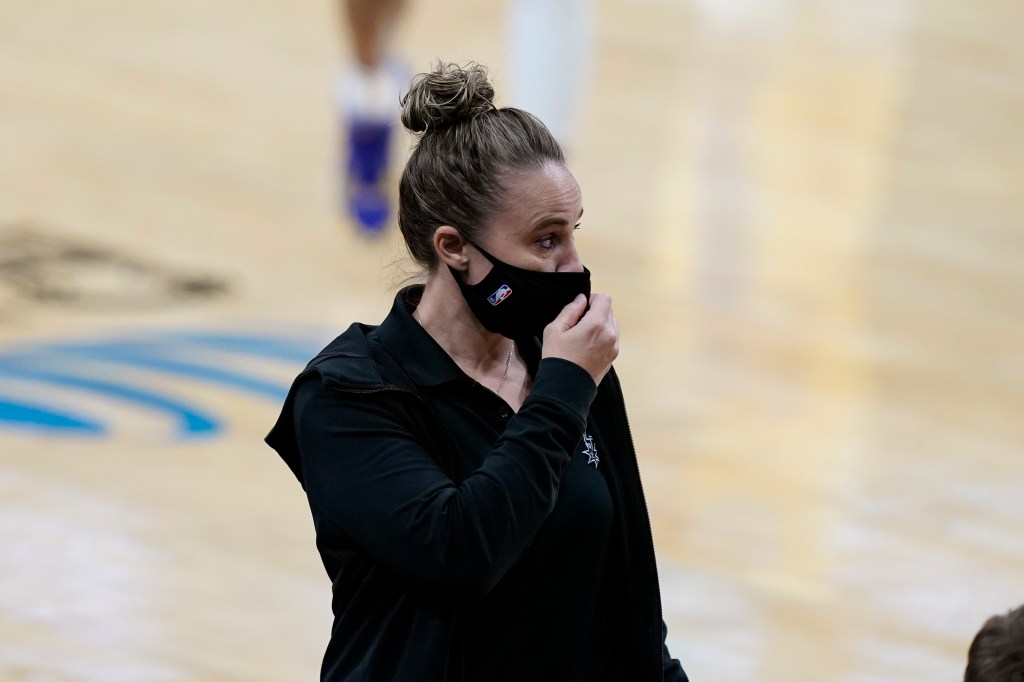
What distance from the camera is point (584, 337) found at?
1.55 metres

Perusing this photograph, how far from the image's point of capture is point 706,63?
6.50m

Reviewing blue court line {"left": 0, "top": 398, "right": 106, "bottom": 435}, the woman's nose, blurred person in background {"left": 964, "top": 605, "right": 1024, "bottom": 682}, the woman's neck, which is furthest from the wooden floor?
blurred person in background {"left": 964, "top": 605, "right": 1024, "bottom": 682}

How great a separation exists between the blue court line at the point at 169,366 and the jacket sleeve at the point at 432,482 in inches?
98.4

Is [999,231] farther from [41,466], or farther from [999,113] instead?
[41,466]

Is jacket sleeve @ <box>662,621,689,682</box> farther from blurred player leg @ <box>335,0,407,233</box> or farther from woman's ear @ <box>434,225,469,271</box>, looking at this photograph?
blurred player leg @ <box>335,0,407,233</box>

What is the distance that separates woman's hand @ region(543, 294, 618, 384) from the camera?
5.05ft

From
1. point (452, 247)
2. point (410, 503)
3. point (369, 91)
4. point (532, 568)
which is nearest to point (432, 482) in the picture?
point (410, 503)

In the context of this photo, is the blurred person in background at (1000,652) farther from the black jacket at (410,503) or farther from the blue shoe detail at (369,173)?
the blue shoe detail at (369,173)

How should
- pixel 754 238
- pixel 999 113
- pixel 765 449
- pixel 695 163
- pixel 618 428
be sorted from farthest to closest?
pixel 999 113, pixel 695 163, pixel 754 238, pixel 765 449, pixel 618 428

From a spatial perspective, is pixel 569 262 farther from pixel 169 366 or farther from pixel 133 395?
pixel 169 366

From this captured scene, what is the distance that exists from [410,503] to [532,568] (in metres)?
0.16

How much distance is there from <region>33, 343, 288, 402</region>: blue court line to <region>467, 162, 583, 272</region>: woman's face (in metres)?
2.47

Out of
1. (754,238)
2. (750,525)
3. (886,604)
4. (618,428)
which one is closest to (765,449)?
(750,525)

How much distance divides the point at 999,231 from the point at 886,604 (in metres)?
2.41
